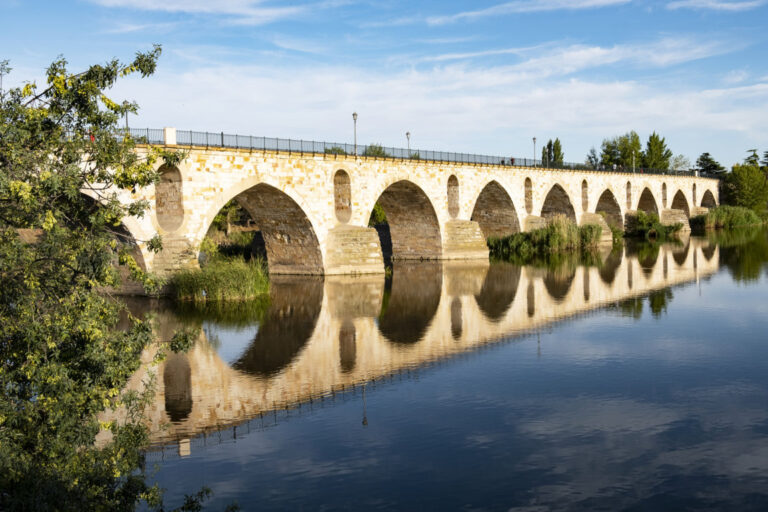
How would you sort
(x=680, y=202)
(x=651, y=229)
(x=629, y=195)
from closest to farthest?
(x=651, y=229)
(x=629, y=195)
(x=680, y=202)

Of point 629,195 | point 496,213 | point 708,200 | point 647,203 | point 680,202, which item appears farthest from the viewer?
point 708,200

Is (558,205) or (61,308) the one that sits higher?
(558,205)

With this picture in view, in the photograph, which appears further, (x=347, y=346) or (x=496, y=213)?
(x=496, y=213)

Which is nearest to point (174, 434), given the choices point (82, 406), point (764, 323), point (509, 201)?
point (82, 406)

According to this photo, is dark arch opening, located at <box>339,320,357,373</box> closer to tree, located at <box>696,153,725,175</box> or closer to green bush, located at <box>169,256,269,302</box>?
green bush, located at <box>169,256,269,302</box>

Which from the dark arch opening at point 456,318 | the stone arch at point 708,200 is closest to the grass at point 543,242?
the dark arch opening at point 456,318

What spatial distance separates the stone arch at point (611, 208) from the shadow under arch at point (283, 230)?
3152 centimetres

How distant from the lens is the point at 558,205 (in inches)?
1848

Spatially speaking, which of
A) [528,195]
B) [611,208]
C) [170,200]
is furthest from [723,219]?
[170,200]

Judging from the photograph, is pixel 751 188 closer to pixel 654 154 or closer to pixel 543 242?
pixel 654 154

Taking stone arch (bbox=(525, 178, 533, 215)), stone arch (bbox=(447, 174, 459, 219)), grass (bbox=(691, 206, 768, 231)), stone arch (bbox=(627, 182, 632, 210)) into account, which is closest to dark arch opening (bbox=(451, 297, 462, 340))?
stone arch (bbox=(447, 174, 459, 219))

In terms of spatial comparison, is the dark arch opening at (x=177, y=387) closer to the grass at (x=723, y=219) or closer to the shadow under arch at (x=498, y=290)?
the shadow under arch at (x=498, y=290)

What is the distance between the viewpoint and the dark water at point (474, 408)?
726 cm

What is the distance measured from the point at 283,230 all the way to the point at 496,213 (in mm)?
16960
